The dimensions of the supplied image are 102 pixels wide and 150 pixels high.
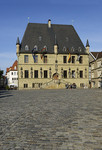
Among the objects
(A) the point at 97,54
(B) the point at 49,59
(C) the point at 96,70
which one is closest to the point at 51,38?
(B) the point at 49,59

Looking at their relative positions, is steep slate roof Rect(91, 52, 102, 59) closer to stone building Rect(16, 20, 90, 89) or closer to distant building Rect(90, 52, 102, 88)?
distant building Rect(90, 52, 102, 88)

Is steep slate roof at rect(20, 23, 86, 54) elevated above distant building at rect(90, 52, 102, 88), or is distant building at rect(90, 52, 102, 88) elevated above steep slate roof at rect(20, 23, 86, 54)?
steep slate roof at rect(20, 23, 86, 54)

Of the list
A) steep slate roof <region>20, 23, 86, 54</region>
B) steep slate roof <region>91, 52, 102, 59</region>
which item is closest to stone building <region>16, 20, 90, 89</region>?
steep slate roof <region>20, 23, 86, 54</region>

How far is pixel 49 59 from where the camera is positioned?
5241 cm

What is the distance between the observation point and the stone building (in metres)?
51.2

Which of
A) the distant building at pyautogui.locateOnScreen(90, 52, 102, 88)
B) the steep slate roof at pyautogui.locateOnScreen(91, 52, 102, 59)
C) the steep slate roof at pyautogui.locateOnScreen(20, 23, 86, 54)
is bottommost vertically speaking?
the distant building at pyautogui.locateOnScreen(90, 52, 102, 88)

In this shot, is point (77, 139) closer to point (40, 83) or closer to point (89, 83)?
point (40, 83)

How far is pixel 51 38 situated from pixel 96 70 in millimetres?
16425

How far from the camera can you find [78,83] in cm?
5331

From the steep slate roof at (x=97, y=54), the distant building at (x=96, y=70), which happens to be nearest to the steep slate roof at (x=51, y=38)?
the steep slate roof at (x=97, y=54)

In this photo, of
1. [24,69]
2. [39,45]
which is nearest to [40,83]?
[24,69]

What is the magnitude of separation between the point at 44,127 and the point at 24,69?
45.8m

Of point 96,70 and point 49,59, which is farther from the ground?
point 49,59

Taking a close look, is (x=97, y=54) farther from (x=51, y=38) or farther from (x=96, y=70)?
(x=51, y=38)
